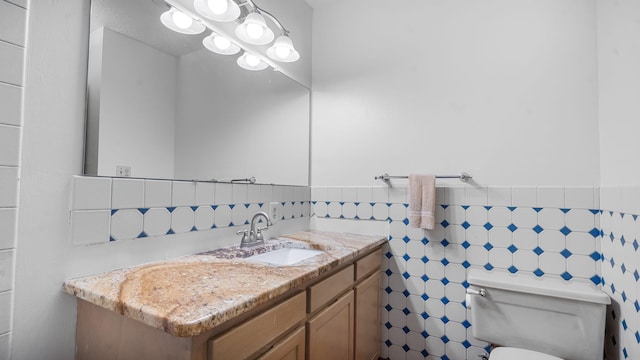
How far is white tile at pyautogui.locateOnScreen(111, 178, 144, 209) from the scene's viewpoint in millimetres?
1074

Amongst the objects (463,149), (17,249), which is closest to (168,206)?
(17,249)

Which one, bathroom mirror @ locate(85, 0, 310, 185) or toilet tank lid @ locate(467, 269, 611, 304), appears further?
toilet tank lid @ locate(467, 269, 611, 304)

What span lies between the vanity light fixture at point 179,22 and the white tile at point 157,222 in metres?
0.82

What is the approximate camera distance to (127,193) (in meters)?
1.11

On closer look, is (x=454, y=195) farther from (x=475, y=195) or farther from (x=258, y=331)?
(x=258, y=331)

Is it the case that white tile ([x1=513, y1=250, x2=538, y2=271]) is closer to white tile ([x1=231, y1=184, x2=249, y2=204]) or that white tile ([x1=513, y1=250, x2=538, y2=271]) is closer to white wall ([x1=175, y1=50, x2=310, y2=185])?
white wall ([x1=175, y1=50, x2=310, y2=185])

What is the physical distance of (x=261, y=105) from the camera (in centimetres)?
192

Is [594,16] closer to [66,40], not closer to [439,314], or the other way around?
[439,314]

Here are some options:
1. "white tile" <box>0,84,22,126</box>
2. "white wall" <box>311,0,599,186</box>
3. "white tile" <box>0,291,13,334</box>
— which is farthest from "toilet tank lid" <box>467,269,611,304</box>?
"white tile" <box>0,84,22,126</box>

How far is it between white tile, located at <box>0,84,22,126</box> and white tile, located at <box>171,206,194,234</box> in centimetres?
59

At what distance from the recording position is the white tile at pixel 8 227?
826 millimetres

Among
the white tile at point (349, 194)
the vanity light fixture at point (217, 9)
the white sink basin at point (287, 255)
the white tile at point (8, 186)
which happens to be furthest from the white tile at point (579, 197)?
the white tile at point (8, 186)

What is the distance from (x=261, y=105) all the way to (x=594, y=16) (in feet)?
6.09

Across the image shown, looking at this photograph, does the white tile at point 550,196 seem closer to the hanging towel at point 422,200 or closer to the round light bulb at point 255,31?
the hanging towel at point 422,200
